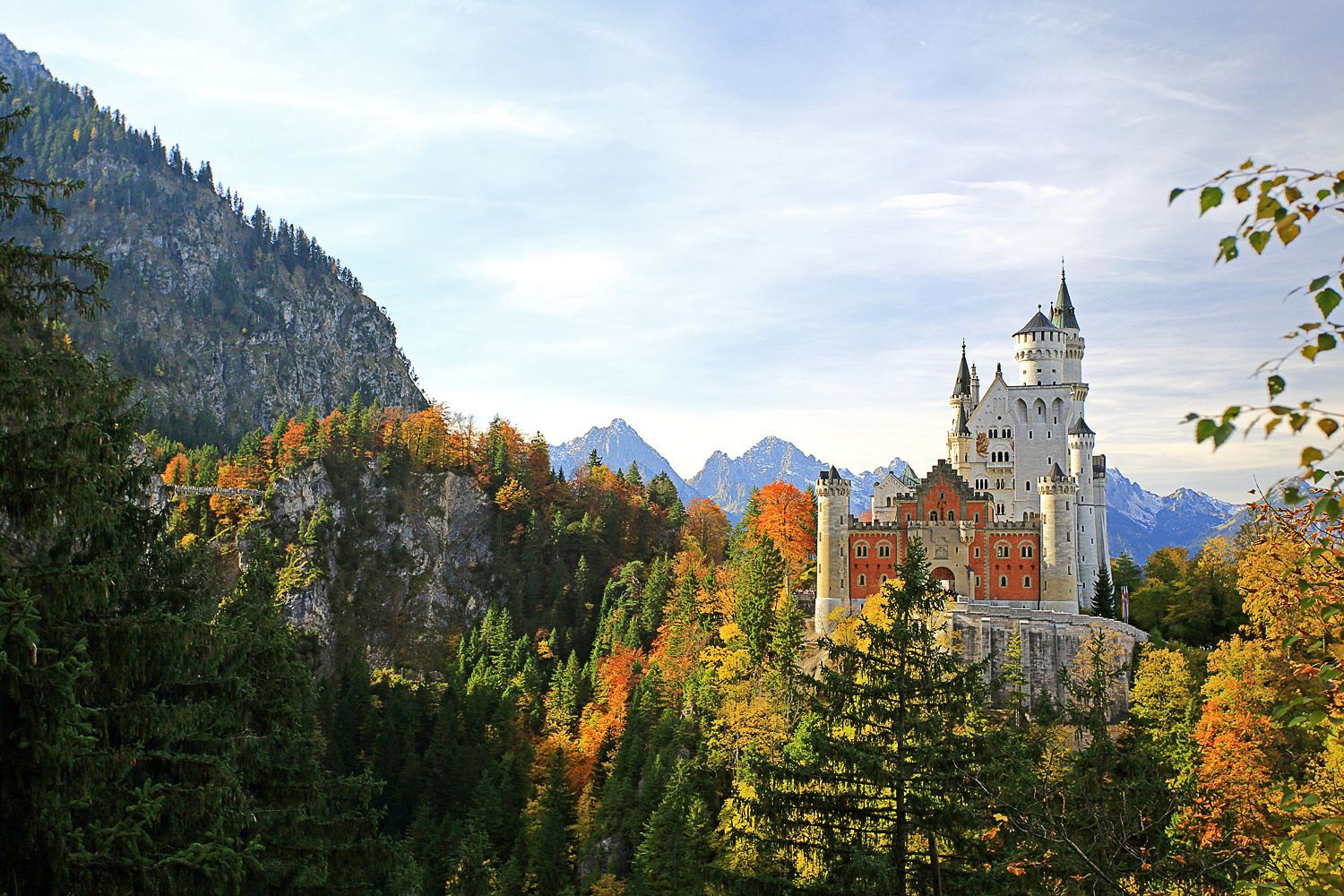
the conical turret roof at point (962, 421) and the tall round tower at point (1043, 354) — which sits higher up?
the tall round tower at point (1043, 354)

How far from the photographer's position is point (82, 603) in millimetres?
11336

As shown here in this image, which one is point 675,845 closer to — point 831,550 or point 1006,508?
point 831,550

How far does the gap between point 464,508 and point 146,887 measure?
93543 mm

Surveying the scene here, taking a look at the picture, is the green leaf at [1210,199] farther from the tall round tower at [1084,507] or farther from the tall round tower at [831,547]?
the tall round tower at [1084,507]

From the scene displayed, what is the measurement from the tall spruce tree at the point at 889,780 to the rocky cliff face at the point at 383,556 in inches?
3219

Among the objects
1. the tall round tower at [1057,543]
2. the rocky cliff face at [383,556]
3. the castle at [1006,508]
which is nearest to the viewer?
the tall round tower at [1057,543]

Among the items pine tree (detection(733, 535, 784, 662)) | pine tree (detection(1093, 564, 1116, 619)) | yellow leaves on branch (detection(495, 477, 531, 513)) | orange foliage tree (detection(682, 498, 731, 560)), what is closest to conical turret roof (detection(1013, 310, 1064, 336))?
pine tree (detection(1093, 564, 1116, 619))

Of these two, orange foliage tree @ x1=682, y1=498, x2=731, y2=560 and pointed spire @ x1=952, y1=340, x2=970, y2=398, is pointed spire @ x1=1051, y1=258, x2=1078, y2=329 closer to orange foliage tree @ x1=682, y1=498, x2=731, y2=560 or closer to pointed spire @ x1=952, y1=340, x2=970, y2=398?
pointed spire @ x1=952, y1=340, x2=970, y2=398

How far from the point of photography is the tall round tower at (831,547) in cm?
6031

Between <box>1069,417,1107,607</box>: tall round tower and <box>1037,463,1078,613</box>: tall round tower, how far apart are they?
514cm

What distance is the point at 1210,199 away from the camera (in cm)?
532

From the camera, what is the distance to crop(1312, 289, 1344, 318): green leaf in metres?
5.22

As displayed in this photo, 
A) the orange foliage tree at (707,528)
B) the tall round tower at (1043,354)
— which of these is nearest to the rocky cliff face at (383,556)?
the orange foliage tree at (707,528)

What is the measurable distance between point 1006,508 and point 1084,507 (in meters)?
5.20
